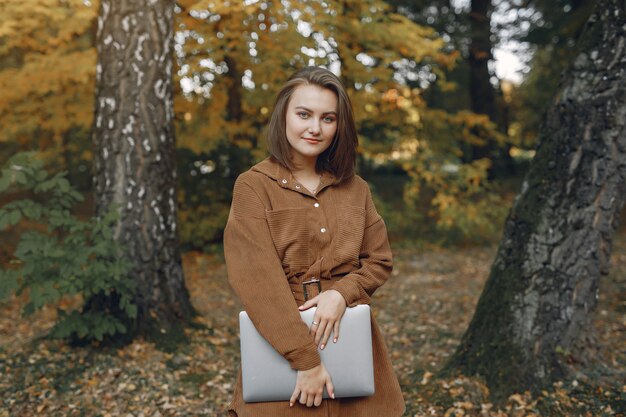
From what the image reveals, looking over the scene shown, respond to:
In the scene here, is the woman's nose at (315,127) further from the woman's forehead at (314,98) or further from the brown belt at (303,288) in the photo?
the brown belt at (303,288)

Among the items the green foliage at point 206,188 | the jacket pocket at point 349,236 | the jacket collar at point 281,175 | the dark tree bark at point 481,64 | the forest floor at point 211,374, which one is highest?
the dark tree bark at point 481,64

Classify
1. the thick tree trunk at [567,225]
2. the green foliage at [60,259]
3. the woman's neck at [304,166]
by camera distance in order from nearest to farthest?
the woman's neck at [304,166]
the thick tree trunk at [567,225]
the green foliage at [60,259]

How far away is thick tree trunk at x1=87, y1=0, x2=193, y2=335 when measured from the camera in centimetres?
409

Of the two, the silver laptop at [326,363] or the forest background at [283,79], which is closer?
the silver laptop at [326,363]

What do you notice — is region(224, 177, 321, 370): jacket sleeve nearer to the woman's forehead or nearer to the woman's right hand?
the woman's right hand

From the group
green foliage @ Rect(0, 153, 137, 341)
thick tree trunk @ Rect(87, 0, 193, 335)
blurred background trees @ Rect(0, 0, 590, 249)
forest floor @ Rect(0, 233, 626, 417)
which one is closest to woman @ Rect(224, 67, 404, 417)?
forest floor @ Rect(0, 233, 626, 417)

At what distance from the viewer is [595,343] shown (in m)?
3.27

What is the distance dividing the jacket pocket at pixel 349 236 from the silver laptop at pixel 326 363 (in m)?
0.19

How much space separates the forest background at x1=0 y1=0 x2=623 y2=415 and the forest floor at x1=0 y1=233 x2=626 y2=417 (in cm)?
20

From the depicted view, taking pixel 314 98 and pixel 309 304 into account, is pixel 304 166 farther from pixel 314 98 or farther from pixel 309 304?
pixel 309 304

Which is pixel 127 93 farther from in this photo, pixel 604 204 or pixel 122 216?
pixel 604 204

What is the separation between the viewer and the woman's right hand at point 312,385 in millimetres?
1677

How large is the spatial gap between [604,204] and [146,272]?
3144mm

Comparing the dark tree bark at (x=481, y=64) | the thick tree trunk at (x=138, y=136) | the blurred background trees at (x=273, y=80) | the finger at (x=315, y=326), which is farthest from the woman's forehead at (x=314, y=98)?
the dark tree bark at (x=481, y=64)
